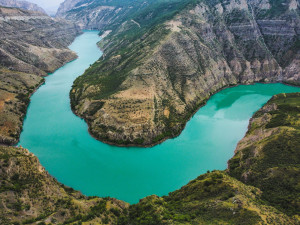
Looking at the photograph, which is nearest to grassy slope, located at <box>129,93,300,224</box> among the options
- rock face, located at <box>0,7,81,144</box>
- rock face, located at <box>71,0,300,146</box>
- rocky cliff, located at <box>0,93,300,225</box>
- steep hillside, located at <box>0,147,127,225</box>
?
rocky cliff, located at <box>0,93,300,225</box>

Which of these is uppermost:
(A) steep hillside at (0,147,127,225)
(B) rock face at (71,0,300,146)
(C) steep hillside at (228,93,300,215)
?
(B) rock face at (71,0,300,146)

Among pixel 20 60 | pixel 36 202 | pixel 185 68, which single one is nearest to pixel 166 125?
→ pixel 185 68

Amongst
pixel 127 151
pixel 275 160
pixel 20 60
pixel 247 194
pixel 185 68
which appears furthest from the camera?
pixel 20 60

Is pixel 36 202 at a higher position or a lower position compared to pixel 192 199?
lower

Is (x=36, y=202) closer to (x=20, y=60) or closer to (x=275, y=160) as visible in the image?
(x=275, y=160)

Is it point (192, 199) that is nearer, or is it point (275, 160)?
point (192, 199)

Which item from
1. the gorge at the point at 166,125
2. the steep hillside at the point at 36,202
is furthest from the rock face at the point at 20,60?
A: the steep hillside at the point at 36,202

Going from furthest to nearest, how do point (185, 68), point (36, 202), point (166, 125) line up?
point (185, 68) → point (166, 125) → point (36, 202)

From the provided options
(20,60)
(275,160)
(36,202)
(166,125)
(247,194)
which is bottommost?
(36,202)

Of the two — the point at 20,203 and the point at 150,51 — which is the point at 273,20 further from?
the point at 20,203

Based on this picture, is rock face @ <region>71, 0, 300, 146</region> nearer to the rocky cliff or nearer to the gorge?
the gorge
